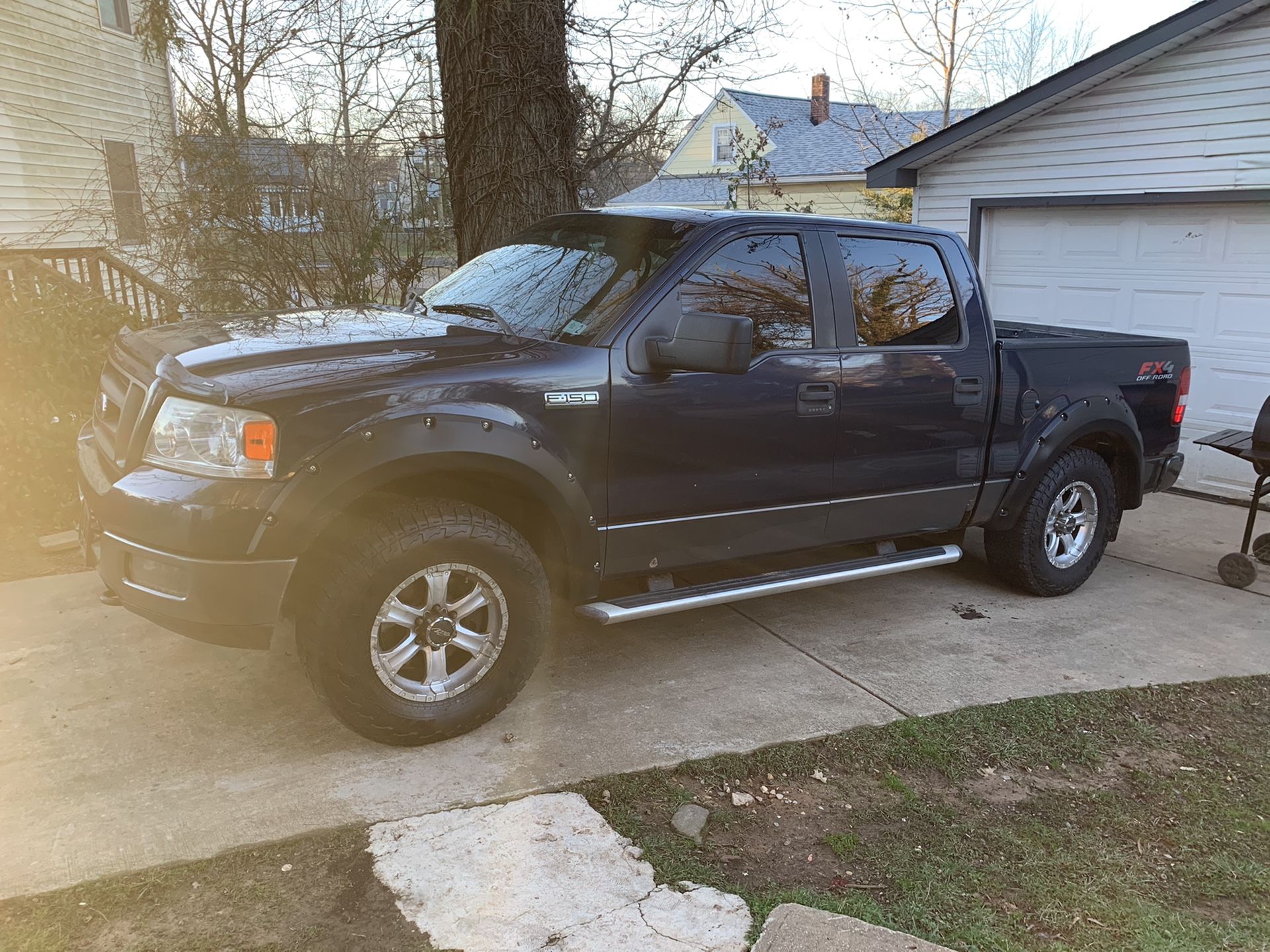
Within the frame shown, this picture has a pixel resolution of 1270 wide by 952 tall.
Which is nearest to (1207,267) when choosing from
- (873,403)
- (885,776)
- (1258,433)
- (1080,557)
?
(1258,433)

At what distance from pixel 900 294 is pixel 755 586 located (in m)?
1.69

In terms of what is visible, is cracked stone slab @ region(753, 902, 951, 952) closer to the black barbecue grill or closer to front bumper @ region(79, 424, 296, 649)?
front bumper @ region(79, 424, 296, 649)

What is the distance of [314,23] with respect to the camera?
9.24m

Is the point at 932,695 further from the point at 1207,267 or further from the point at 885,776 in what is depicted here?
the point at 1207,267

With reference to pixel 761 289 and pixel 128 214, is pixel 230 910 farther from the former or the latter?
pixel 128 214

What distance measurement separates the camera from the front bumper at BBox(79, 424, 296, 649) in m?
3.32

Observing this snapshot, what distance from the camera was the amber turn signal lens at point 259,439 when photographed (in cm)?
333

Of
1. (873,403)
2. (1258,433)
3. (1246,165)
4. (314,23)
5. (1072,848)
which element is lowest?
(1072,848)

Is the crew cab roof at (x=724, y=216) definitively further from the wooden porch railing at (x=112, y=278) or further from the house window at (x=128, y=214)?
the house window at (x=128, y=214)

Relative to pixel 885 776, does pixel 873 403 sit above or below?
above

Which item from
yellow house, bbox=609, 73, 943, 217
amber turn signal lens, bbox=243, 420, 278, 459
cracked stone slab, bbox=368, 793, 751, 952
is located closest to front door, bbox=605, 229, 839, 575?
cracked stone slab, bbox=368, 793, 751, 952

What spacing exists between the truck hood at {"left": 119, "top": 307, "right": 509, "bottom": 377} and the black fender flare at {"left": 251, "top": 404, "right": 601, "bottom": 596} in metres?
0.33

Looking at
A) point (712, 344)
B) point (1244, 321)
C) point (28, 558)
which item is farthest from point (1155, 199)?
point (28, 558)

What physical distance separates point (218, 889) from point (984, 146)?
376 inches
